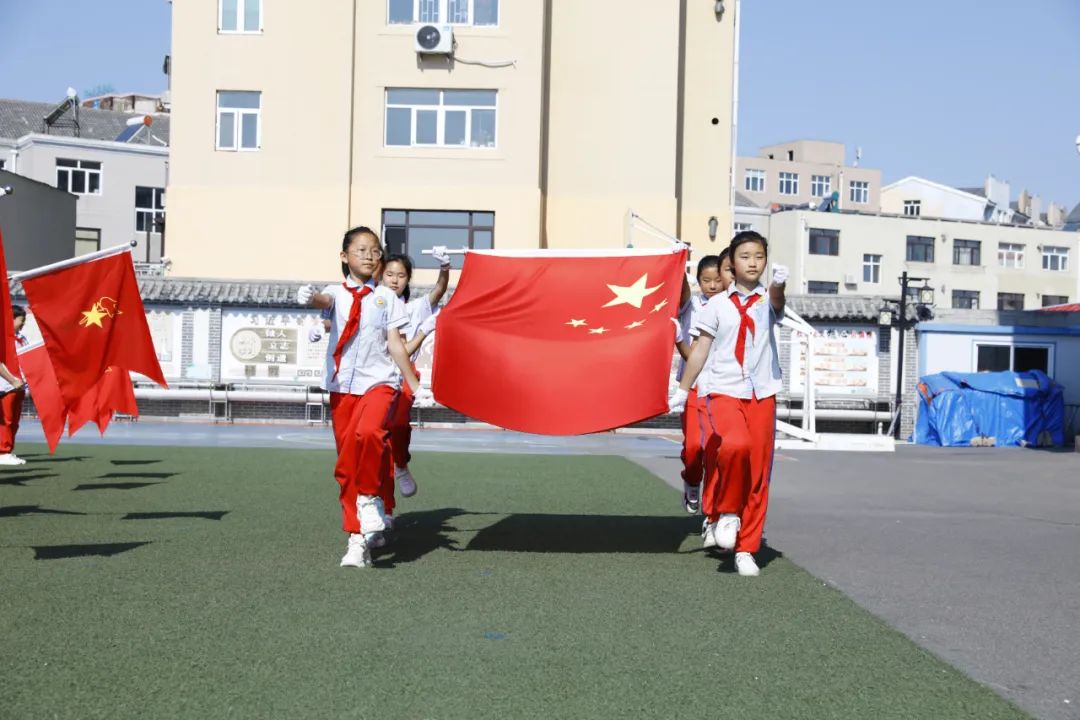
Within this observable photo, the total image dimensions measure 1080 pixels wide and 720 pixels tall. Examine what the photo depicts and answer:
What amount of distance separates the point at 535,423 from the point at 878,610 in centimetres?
269

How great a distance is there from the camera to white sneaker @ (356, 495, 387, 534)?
775 cm

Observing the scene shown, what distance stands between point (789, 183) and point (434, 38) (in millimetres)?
61584

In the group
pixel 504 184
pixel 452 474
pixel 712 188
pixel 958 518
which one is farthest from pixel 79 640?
pixel 712 188

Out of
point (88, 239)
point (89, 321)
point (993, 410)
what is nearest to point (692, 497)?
point (89, 321)

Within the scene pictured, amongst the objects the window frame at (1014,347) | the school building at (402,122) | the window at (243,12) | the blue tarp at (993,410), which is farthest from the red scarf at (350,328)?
the window at (243,12)

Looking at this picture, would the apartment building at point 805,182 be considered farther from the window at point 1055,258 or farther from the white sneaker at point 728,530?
the white sneaker at point 728,530

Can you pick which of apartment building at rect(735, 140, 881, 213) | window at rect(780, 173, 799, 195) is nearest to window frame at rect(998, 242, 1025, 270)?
apartment building at rect(735, 140, 881, 213)

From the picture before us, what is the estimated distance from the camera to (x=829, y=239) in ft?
216

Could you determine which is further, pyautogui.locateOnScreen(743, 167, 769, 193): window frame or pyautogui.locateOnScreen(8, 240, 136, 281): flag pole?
pyautogui.locateOnScreen(743, 167, 769, 193): window frame

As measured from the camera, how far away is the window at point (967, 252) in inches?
2714

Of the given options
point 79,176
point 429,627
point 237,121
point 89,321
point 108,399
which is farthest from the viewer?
point 79,176

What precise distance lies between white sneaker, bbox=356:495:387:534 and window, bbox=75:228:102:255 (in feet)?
172

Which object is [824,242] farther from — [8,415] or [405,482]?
[405,482]

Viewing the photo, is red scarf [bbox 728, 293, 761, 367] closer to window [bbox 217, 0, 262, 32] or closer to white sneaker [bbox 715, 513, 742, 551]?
white sneaker [bbox 715, 513, 742, 551]
